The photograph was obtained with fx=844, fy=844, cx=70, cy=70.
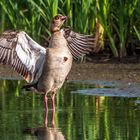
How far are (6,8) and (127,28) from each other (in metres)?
2.24

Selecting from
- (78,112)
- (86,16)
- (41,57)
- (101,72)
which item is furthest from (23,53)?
(86,16)

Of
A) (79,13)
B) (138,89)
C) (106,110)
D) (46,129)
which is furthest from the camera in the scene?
(79,13)

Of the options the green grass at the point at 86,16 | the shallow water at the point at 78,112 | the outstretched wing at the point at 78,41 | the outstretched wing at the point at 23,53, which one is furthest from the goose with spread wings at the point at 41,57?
the green grass at the point at 86,16

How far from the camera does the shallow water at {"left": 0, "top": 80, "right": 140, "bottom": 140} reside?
881 cm

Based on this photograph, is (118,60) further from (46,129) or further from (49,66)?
(46,129)

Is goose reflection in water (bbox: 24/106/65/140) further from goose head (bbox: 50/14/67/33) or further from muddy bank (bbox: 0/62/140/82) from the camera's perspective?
muddy bank (bbox: 0/62/140/82)

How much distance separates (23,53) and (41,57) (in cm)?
25

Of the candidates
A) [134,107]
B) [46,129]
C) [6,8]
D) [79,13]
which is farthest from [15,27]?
[46,129]

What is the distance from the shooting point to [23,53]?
37.4 feet

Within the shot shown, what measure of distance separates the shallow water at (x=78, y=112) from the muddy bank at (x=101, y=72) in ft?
1.33

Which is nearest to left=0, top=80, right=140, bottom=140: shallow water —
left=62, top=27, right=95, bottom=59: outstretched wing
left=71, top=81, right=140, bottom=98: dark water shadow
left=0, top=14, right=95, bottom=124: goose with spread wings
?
left=71, top=81, right=140, bottom=98: dark water shadow

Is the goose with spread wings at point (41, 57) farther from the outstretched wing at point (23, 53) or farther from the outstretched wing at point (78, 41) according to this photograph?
the outstretched wing at point (78, 41)

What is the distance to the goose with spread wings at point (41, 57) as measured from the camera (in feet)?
36.1

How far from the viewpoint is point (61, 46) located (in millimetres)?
10898
